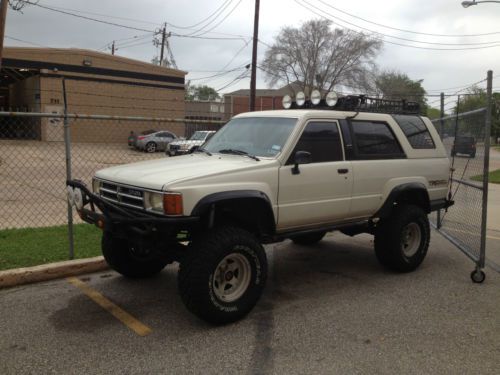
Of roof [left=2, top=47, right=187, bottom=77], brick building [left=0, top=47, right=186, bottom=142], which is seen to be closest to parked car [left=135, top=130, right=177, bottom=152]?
brick building [left=0, top=47, right=186, bottom=142]

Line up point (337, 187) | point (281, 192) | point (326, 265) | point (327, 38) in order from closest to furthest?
point (281, 192), point (337, 187), point (326, 265), point (327, 38)

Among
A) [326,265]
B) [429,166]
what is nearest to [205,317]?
[326,265]

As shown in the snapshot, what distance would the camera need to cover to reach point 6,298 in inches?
191

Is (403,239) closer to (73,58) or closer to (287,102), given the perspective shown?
(287,102)

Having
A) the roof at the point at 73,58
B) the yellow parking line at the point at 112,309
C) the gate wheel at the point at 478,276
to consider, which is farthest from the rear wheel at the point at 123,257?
the roof at the point at 73,58

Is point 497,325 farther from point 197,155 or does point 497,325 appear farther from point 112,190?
point 112,190

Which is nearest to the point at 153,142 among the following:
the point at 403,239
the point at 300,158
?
the point at 403,239

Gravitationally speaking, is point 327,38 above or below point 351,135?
above

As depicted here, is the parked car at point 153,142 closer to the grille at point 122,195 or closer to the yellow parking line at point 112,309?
the yellow parking line at point 112,309

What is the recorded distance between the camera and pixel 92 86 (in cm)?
3606

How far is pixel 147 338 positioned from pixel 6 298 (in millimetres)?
1765

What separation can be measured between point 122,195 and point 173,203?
737mm

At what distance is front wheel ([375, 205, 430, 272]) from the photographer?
18.8 feet

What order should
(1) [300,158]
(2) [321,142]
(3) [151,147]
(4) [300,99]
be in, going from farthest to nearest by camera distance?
(3) [151,147] < (4) [300,99] < (2) [321,142] < (1) [300,158]
